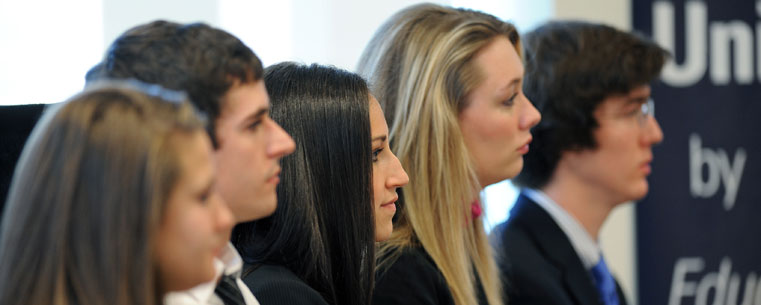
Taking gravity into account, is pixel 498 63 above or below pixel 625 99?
above

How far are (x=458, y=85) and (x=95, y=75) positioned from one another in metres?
0.96

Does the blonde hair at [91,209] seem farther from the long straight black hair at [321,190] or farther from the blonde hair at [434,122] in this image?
the blonde hair at [434,122]

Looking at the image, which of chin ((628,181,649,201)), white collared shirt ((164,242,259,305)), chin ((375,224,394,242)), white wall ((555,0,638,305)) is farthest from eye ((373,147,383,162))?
white wall ((555,0,638,305))

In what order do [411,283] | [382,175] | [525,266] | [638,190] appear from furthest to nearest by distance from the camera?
[638,190], [525,266], [411,283], [382,175]

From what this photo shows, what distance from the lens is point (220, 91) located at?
118 cm

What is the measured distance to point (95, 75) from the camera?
46.9 inches

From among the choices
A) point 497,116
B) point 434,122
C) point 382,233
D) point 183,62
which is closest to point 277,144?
point 183,62

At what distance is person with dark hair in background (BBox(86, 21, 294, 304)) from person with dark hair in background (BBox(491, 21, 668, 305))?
4.53 feet

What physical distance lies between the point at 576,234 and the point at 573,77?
423mm

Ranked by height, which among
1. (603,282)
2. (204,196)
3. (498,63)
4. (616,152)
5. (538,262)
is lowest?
(603,282)

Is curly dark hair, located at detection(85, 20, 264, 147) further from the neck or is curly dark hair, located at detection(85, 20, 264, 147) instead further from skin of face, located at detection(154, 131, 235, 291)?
the neck

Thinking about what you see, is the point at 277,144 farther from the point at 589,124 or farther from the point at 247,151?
the point at 589,124

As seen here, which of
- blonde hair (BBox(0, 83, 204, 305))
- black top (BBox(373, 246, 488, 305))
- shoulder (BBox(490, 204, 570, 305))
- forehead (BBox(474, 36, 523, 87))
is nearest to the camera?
blonde hair (BBox(0, 83, 204, 305))

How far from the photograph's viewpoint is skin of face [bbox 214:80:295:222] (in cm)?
118
